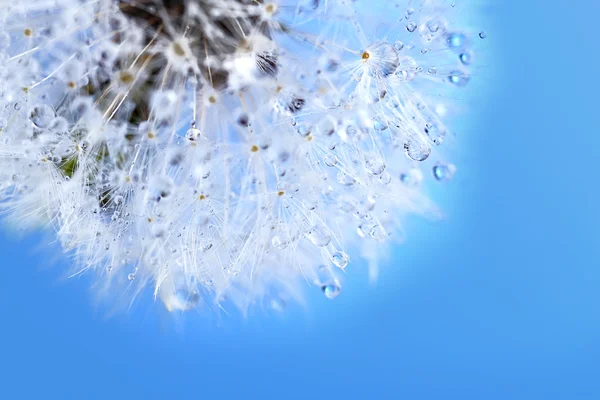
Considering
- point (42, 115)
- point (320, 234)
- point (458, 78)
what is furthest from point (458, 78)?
point (42, 115)

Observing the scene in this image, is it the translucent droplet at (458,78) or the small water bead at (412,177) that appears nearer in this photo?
the translucent droplet at (458,78)

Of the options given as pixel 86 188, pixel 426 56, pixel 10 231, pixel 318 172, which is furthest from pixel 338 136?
pixel 10 231

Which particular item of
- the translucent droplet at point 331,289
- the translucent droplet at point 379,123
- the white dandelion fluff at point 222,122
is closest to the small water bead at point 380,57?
the white dandelion fluff at point 222,122

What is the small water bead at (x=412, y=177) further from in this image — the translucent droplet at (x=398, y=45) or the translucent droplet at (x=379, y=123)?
the translucent droplet at (x=398, y=45)

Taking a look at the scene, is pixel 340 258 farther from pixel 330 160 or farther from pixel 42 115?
pixel 42 115

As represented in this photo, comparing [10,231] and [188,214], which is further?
[10,231]

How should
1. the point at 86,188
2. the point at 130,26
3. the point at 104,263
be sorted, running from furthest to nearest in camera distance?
the point at 104,263 < the point at 86,188 < the point at 130,26

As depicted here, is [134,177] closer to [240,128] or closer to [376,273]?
[240,128]
